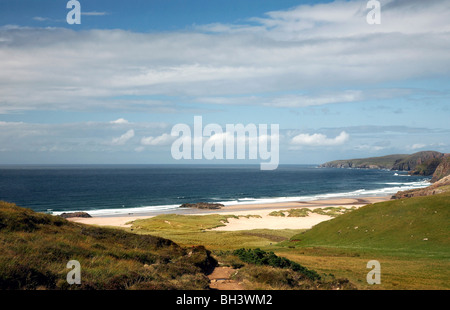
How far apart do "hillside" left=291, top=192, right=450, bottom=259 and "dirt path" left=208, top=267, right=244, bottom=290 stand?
17.8 meters

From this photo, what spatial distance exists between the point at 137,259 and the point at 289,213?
66.6 m

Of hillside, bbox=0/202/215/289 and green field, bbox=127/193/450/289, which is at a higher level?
hillside, bbox=0/202/215/289

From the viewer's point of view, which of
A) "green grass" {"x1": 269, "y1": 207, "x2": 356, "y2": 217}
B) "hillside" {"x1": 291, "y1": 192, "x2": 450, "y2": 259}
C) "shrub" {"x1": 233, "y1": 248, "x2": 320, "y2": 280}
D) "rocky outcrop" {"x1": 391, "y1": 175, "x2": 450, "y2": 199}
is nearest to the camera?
"shrub" {"x1": 233, "y1": 248, "x2": 320, "y2": 280}

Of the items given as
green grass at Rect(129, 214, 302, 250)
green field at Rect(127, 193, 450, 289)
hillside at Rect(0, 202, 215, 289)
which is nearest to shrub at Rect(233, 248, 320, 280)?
green field at Rect(127, 193, 450, 289)

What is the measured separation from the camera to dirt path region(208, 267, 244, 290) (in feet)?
51.7

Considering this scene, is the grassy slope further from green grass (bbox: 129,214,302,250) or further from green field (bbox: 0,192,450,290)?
green grass (bbox: 129,214,302,250)

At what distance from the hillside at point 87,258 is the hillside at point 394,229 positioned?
20407 mm

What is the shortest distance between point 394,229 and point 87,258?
1202 inches

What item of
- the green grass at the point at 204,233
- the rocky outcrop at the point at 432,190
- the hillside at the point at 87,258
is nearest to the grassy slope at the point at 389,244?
the green grass at the point at 204,233

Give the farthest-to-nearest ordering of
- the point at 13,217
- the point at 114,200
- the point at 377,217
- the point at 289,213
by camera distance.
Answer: the point at 114,200
the point at 289,213
the point at 377,217
the point at 13,217

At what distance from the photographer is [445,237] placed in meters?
31.5
